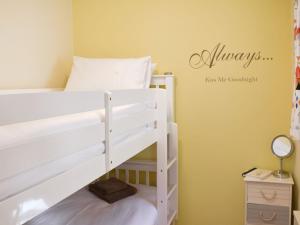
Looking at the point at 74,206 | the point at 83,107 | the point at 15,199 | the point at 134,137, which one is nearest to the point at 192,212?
the point at 74,206

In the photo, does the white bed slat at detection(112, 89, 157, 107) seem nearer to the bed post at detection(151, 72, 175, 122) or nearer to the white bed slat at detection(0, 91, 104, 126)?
the white bed slat at detection(0, 91, 104, 126)

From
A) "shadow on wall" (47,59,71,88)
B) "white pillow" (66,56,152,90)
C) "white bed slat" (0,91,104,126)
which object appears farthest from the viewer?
"shadow on wall" (47,59,71,88)

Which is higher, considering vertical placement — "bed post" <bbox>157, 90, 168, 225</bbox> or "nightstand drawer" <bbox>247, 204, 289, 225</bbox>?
"bed post" <bbox>157, 90, 168, 225</bbox>

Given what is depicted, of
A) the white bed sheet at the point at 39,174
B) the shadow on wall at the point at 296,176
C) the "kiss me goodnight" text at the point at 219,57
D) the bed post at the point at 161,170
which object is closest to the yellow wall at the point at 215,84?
the "kiss me goodnight" text at the point at 219,57

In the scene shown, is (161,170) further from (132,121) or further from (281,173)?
(281,173)

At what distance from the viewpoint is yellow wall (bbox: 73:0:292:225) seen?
228 cm

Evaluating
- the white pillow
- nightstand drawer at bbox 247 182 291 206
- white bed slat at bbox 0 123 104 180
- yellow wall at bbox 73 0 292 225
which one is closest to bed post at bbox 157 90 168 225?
the white pillow

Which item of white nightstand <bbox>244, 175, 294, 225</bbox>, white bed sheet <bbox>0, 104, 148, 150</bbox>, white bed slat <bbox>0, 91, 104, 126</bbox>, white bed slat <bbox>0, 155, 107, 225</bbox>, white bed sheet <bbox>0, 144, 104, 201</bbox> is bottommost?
white nightstand <bbox>244, 175, 294, 225</bbox>

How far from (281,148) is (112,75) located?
4.43 feet

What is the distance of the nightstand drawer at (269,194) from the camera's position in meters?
2.08

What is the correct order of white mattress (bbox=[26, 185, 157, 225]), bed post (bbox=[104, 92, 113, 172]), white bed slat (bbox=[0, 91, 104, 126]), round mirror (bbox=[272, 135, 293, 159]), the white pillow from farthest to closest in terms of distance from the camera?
the white pillow, round mirror (bbox=[272, 135, 293, 159]), white mattress (bbox=[26, 185, 157, 225]), bed post (bbox=[104, 92, 113, 172]), white bed slat (bbox=[0, 91, 104, 126])

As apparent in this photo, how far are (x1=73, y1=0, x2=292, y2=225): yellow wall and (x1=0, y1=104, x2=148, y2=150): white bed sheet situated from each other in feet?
4.09

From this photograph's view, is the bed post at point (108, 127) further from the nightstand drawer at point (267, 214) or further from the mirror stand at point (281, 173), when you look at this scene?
the mirror stand at point (281, 173)

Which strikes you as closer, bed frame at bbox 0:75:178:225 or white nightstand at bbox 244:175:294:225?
bed frame at bbox 0:75:178:225
